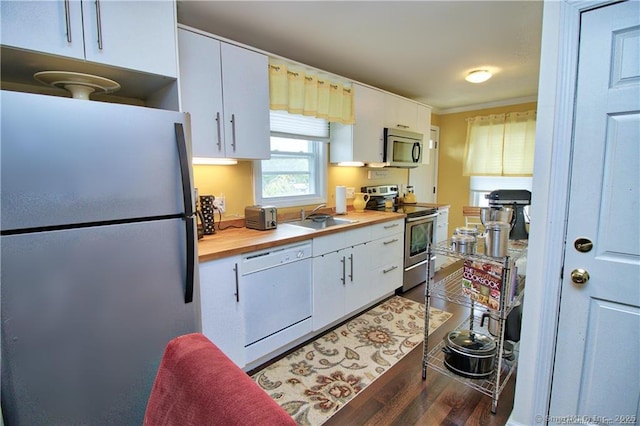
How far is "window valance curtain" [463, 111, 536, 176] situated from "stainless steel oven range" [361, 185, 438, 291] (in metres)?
1.57

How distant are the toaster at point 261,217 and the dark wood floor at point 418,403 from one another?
1327 mm

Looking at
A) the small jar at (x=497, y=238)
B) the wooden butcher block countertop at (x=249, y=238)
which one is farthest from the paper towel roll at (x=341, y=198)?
the small jar at (x=497, y=238)

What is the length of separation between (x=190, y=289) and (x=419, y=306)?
2.35 m

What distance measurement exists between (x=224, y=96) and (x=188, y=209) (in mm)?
1017

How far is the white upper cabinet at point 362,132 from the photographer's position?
3.13 meters

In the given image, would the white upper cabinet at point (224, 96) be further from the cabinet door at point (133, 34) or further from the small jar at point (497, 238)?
the small jar at point (497, 238)

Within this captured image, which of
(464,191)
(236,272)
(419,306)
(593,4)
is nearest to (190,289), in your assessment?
(236,272)

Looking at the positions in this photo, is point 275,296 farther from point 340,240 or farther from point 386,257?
point 386,257

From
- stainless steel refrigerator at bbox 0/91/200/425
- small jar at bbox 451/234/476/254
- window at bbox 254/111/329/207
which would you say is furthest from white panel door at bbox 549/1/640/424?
window at bbox 254/111/329/207

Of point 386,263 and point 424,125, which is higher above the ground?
point 424,125

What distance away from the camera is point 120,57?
145 cm

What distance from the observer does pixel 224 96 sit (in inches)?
82.4

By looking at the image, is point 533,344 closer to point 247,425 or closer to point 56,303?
point 247,425

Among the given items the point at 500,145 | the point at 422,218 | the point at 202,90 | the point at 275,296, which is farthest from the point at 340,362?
the point at 500,145
